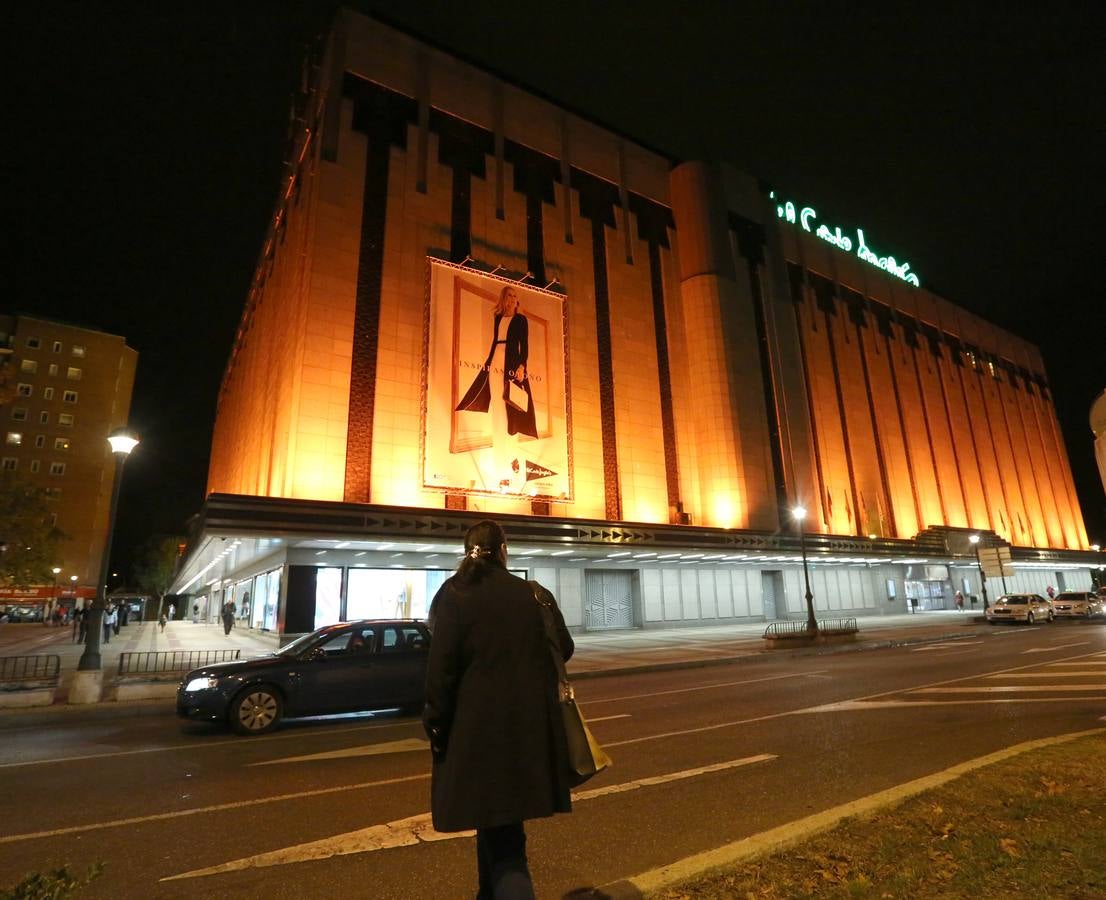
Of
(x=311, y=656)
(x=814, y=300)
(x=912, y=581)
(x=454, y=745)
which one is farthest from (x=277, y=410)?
(x=912, y=581)

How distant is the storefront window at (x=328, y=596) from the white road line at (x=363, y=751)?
57.1 ft

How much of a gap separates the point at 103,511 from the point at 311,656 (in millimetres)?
85900

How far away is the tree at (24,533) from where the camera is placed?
2480 cm

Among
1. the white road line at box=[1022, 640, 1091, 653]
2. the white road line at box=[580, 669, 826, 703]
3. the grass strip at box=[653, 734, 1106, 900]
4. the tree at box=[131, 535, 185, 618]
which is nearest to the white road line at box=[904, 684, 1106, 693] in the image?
the white road line at box=[580, 669, 826, 703]

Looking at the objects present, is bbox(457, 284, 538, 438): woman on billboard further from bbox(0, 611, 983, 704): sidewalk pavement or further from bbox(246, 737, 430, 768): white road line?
bbox(246, 737, 430, 768): white road line

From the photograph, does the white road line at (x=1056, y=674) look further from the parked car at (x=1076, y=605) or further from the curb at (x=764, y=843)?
the parked car at (x=1076, y=605)

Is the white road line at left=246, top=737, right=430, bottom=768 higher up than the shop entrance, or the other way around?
the shop entrance

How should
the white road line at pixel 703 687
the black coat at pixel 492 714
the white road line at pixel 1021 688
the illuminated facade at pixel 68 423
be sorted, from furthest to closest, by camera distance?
the illuminated facade at pixel 68 423
the white road line at pixel 703 687
the white road line at pixel 1021 688
the black coat at pixel 492 714

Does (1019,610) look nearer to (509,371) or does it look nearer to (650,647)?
Answer: (650,647)

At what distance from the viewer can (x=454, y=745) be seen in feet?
8.64

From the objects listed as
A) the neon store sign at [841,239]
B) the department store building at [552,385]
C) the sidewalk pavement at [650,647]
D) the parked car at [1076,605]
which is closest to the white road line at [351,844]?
the sidewalk pavement at [650,647]

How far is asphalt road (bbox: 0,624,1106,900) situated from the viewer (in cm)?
430

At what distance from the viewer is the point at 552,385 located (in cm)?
2997

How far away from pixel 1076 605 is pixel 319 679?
137 ft
